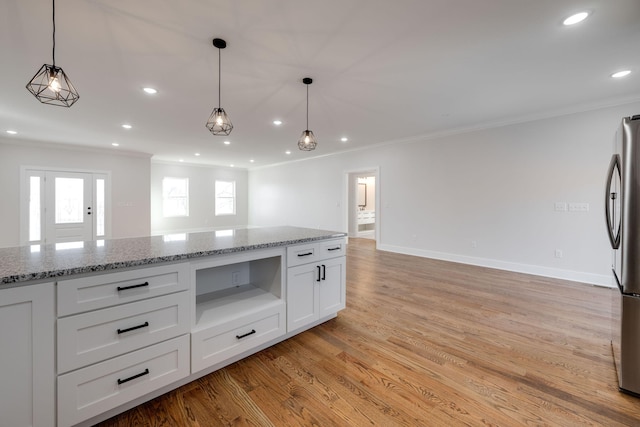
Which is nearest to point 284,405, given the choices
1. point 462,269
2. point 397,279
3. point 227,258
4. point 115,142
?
point 227,258

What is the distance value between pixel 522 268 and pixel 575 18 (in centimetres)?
375

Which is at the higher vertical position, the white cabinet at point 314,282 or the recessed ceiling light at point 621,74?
the recessed ceiling light at point 621,74

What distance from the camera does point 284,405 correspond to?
1.59 meters

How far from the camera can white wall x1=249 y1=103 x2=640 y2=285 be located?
3857mm

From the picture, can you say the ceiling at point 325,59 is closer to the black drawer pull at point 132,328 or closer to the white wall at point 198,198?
the black drawer pull at point 132,328

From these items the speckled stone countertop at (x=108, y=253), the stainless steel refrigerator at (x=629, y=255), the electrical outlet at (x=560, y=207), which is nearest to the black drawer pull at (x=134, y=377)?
the speckled stone countertop at (x=108, y=253)

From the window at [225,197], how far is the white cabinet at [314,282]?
28.4 ft

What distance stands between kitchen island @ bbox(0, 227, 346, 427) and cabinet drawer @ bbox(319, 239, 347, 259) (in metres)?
0.22

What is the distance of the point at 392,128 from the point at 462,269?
114 inches

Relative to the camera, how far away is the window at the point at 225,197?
1028cm

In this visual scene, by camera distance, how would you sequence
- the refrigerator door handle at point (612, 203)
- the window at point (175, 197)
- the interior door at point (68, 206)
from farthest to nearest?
the window at point (175, 197) < the interior door at point (68, 206) < the refrigerator door handle at point (612, 203)

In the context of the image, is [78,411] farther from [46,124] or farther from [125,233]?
[125,233]

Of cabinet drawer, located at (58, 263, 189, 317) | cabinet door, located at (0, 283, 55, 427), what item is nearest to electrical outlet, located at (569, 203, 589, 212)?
cabinet drawer, located at (58, 263, 189, 317)

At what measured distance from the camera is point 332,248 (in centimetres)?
258
